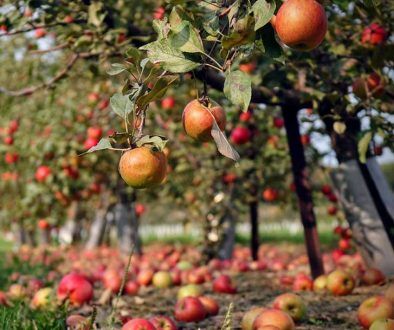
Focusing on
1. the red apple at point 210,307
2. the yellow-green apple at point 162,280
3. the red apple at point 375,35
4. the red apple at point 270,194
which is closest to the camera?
the red apple at point 375,35

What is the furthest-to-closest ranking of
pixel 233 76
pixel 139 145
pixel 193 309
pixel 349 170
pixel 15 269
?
pixel 15 269, pixel 349 170, pixel 193 309, pixel 139 145, pixel 233 76

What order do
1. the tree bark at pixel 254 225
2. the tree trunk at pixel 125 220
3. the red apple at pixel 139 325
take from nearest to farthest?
the red apple at pixel 139 325
the tree bark at pixel 254 225
the tree trunk at pixel 125 220

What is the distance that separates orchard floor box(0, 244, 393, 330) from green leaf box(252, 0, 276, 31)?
1.23 metres

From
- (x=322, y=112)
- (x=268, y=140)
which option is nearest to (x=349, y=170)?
(x=322, y=112)

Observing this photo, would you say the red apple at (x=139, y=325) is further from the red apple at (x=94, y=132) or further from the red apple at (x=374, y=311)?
the red apple at (x=94, y=132)

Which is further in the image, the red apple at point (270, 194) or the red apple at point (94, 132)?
the red apple at point (270, 194)

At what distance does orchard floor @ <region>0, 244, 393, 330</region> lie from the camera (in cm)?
293

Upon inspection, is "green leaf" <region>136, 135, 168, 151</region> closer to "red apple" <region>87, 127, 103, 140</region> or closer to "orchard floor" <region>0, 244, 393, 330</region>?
"orchard floor" <region>0, 244, 393, 330</region>

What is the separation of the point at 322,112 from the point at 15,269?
5151 mm

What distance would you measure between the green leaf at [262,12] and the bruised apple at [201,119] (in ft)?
1.21

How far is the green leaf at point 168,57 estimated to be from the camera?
1638mm

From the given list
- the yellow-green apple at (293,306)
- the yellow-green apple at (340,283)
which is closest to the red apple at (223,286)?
the yellow-green apple at (340,283)

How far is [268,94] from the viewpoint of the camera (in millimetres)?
3570

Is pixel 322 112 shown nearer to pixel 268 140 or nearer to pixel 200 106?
pixel 200 106
